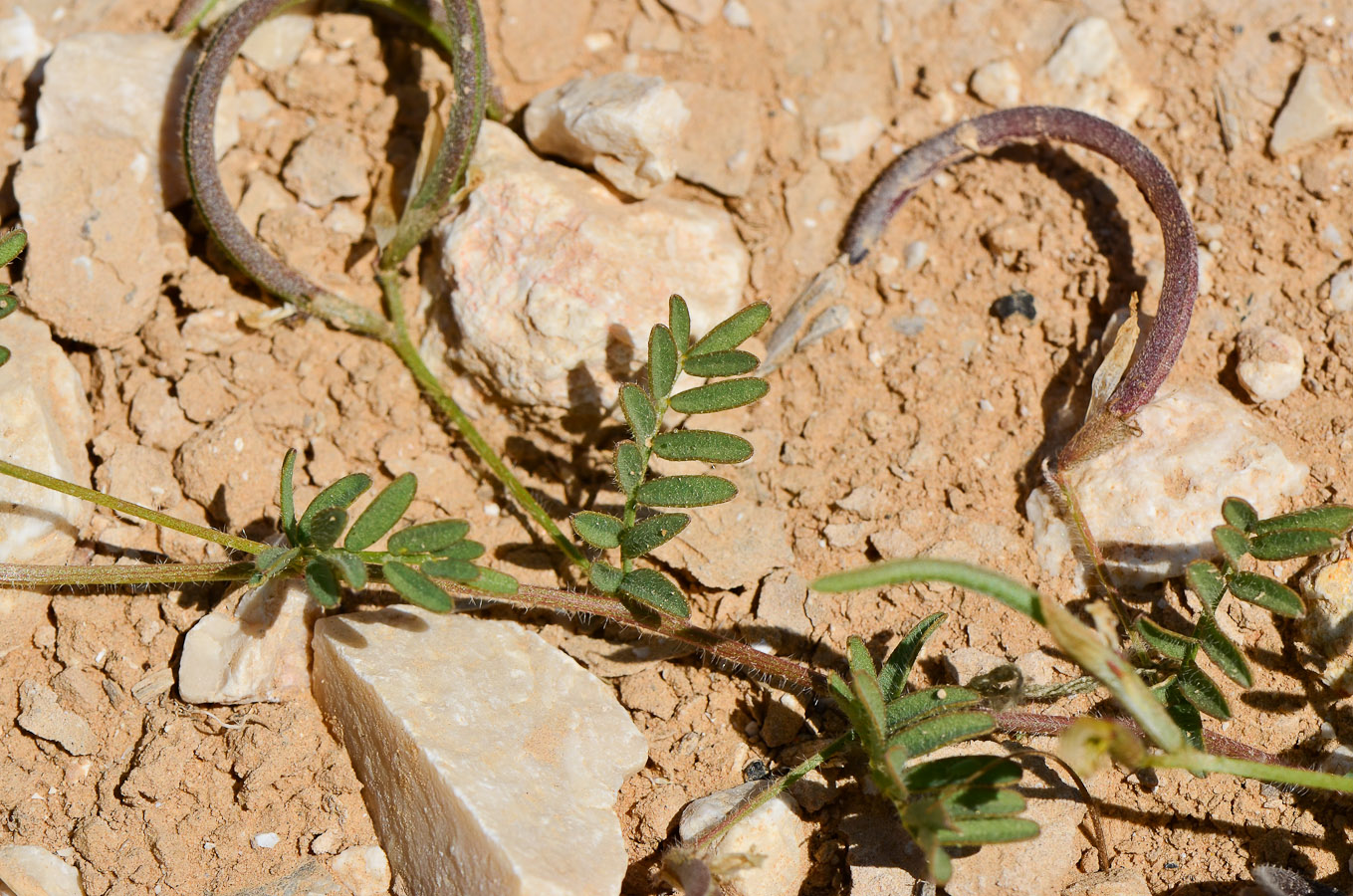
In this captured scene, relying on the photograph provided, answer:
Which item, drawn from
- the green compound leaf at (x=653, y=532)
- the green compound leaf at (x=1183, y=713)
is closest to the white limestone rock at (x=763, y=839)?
the green compound leaf at (x=653, y=532)

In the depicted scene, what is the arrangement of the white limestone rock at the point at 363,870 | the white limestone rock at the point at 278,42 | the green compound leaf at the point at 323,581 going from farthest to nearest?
the white limestone rock at the point at 278,42 < the white limestone rock at the point at 363,870 < the green compound leaf at the point at 323,581

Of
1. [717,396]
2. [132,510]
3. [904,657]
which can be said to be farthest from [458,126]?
[904,657]

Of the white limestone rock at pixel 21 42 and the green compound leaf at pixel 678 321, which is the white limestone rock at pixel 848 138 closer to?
the green compound leaf at pixel 678 321

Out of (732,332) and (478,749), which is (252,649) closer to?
(478,749)

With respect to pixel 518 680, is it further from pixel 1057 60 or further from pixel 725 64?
pixel 1057 60

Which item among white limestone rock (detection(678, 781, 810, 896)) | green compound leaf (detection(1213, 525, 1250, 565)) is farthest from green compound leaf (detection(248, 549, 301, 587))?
green compound leaf (detection(1213, 525, 1250, 565))

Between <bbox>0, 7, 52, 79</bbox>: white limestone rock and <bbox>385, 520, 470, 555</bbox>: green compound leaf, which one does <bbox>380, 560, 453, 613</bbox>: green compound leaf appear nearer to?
<bbox>385, 520, 470, 555</bbox>: green compound leaf
